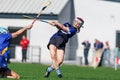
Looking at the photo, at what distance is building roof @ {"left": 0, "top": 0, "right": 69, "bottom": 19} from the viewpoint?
49719 mm

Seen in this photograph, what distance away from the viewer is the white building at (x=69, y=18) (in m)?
49.3

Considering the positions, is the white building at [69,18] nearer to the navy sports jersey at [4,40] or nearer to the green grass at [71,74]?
the green grass at [71,74]

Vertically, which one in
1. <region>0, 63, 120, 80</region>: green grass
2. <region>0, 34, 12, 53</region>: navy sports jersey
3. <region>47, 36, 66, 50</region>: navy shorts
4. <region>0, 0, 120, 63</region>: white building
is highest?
<region>0, 0, 120, 63</region>: white building

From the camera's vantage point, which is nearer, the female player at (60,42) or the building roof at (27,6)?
the female player at (60,42)

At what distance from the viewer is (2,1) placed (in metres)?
50.7

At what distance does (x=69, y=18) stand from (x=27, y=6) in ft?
10.6

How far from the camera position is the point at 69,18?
50.4 metres

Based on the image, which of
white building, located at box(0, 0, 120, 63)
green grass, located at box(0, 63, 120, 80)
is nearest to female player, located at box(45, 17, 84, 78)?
green grass, located at box(0, 63, 120, 80)

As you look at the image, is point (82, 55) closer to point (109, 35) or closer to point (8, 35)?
point (109, 35)

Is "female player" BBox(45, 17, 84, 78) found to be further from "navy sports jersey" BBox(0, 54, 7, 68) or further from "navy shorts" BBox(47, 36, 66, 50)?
"navy sports jersey" BBox(0, 54, 7, 68)

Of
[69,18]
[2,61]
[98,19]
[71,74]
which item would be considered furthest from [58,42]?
[98,19]

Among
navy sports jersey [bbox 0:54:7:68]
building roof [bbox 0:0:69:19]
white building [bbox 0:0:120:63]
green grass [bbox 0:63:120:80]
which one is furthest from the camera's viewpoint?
building roof [bbox 0:0:69:19]

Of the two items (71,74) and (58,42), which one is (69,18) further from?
(58,42)

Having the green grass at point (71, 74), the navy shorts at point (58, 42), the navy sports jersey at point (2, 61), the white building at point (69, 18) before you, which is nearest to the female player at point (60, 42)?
the navy shorts at point (58, 42)
